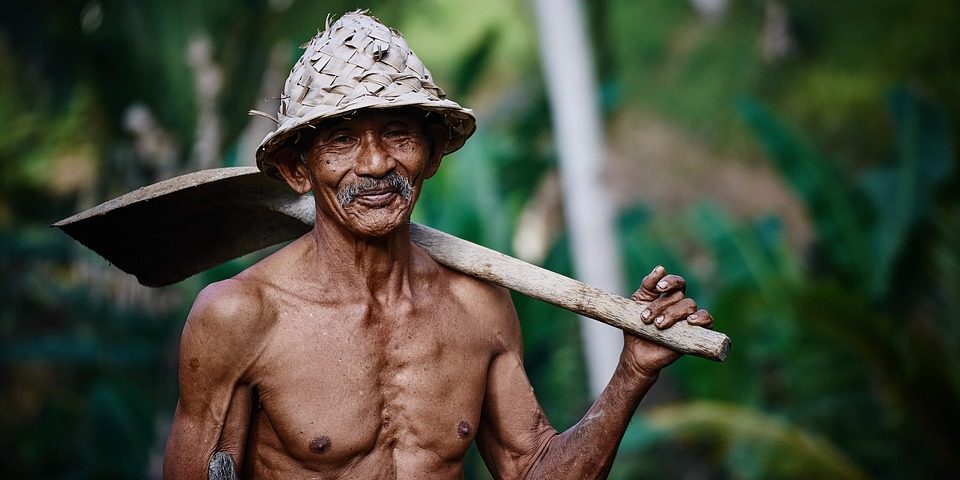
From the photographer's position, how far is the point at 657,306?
9.30 feet

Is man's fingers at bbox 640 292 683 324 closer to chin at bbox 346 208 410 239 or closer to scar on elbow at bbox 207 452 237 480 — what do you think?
chin at bbox 346 208 410 239

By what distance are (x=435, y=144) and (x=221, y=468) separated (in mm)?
933

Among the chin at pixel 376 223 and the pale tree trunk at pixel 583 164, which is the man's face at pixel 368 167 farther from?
the pale tree trunk at pixel 583 164

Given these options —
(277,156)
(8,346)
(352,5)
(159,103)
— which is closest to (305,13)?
(352,5)

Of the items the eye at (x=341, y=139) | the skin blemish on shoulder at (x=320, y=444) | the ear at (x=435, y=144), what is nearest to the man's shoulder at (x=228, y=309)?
the skin blemish on shoulder at (x=320, y=444)

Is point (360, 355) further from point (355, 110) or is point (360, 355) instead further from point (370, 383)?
point (355, 110)

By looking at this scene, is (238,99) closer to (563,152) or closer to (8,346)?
(563,152)

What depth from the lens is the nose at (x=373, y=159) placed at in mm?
2852

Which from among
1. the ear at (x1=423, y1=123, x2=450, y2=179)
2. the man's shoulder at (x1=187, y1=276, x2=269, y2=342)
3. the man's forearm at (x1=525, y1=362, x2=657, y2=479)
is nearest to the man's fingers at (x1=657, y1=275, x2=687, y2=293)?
the man's forearm at (x1=525, y1=362, x2=657, y2=479)

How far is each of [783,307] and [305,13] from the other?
437 cm

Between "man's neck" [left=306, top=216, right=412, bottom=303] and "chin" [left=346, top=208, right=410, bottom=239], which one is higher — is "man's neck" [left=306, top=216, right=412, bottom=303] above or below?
below

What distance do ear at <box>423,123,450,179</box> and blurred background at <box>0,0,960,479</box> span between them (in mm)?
4361

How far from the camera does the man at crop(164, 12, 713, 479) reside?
112 inches

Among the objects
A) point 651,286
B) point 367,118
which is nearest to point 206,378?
point 367,118
